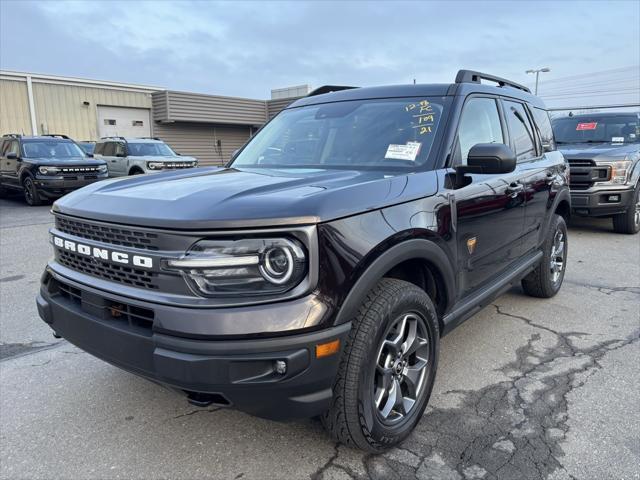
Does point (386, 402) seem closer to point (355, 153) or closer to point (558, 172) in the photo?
point (355, 153)

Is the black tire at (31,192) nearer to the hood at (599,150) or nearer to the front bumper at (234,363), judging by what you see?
the hood at (599,150)

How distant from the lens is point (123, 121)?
26.2m

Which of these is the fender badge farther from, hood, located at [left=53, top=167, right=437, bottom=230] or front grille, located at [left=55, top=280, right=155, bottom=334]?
front grille, located at [left=55, top=280, right=155, bottom=334]

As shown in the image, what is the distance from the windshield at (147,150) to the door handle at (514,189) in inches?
561

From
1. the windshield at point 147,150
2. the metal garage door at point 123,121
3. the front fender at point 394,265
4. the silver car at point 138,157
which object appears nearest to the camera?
the front fender at point 394,265

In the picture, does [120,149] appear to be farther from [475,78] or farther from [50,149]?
[475,78]

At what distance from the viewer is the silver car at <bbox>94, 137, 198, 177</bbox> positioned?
50.3 feet

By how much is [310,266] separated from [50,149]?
46.5ft

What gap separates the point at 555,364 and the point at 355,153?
81.4 inches

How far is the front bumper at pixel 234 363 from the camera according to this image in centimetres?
197

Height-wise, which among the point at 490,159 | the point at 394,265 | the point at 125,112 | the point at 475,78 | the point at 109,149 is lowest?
the point at 394,265

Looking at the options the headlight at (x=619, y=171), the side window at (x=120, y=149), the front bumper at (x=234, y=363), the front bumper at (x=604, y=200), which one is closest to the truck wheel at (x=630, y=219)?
the front bumper at (x=604, y=200)

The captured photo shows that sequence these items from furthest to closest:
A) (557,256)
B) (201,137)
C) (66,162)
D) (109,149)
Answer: (201,137) < (109,149) < (66,162) < (557,256)

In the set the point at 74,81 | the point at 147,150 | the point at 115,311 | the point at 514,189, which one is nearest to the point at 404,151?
the point at 514,189
